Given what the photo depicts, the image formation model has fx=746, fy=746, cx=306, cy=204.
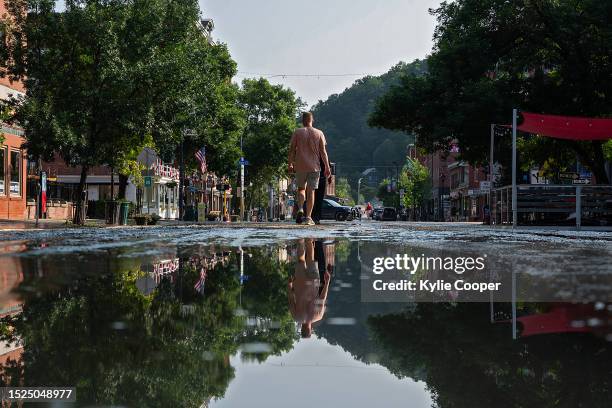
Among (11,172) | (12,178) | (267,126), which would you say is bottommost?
(12,178)

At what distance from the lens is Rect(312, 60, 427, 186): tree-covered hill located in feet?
392

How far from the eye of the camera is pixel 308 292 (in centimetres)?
459

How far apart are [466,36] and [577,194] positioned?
39.7ft

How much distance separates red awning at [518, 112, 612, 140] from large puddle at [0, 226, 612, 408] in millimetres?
18922

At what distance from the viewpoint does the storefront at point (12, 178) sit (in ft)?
121

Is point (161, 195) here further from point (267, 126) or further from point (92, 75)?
point (92, 75)

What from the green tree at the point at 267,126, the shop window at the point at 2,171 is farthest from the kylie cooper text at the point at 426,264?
the green tree at the point at 267,126

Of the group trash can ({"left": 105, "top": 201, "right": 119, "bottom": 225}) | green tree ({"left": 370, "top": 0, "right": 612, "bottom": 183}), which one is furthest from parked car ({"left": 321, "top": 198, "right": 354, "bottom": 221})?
trash can ({"left": 105, "top": 201, "right": 119, "bottom": 225})

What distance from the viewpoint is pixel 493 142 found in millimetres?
32156

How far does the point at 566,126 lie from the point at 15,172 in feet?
90.5

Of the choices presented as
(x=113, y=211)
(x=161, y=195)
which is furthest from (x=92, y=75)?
(x=161, y=195)

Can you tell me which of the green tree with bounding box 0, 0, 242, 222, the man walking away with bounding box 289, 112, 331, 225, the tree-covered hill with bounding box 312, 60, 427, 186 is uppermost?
the tree-covered hill with bounding box 312, 60, 427, 186

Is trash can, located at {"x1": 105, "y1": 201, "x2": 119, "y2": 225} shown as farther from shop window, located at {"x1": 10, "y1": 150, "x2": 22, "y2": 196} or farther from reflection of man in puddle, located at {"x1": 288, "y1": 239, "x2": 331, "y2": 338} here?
reflection of man in puddle, located at {"x1": 288, "y1": 239, "x2": 331, "y2": 338}

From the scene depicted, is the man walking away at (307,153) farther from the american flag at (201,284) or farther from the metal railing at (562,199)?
the metal railing at (562,199)
